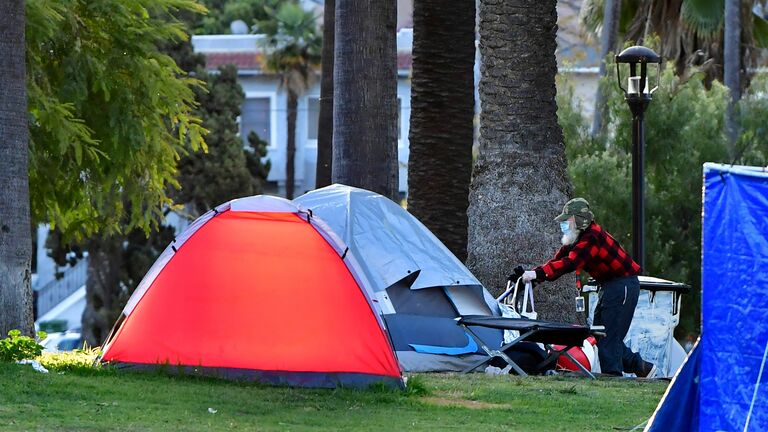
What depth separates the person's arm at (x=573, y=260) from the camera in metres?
11.4

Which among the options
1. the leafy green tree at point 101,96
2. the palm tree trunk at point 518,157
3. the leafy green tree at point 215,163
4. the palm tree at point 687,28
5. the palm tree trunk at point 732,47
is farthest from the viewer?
the leafy green tree at point 215,163

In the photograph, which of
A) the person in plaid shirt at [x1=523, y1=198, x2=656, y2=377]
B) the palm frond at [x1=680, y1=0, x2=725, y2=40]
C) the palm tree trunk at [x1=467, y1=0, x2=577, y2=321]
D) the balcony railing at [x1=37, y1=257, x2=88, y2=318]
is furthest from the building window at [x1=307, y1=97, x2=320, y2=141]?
the person in plaid shirt at [x1=523, y1=198, x2=656, y2=377]

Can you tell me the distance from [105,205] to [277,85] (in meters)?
23.0

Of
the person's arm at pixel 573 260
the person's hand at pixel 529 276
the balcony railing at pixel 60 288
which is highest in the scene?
the person's arm at pixel 573 260

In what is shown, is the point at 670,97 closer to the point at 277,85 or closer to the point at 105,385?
the point at 105,385

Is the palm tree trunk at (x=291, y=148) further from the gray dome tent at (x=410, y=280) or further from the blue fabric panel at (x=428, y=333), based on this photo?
the blue fabric panel at (x=428, y=333)

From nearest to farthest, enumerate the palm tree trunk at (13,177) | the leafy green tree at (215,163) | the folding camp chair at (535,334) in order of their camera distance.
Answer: the folding camp chair at (535,334) < the palm tree trunk at (13,177) < the leafy green tree at (215,163)

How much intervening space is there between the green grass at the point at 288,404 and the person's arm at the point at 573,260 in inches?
40.8

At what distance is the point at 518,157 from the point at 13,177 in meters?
5.09

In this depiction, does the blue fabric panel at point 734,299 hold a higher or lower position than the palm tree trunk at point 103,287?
higher

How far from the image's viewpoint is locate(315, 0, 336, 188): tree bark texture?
2170 centimetres

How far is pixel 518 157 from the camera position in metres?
14.1

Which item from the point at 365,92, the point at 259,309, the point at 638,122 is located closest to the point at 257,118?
the point at 365,92

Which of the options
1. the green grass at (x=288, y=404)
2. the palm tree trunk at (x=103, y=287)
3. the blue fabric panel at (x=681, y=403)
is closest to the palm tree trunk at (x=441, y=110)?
the green grass at (x=288, y=404)
